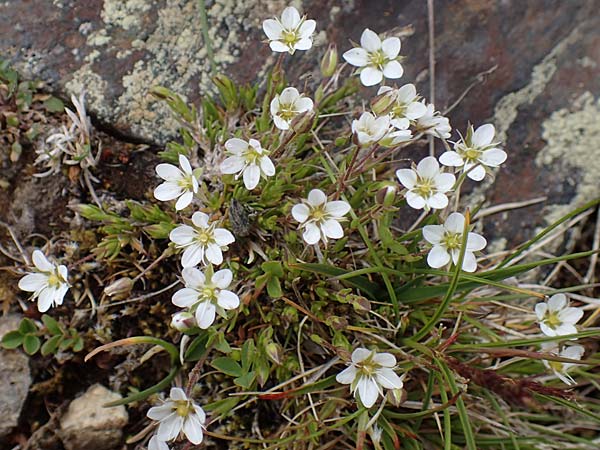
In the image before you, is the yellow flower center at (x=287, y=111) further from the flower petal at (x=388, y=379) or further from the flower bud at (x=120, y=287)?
the flower petal at (x=388, y=379)

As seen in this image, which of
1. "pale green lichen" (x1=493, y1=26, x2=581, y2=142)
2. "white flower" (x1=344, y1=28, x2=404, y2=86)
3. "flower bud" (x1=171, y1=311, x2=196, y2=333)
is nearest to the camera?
"flower bud" (x1=171, y1=311, x2=196, y2=333)

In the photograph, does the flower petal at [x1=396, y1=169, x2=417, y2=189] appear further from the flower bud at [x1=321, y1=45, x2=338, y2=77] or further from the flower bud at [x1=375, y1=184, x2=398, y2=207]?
the flower bud at [x1=321, y1=45, x2=338, y2=77]

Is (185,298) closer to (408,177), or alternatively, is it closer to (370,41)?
(408,177)

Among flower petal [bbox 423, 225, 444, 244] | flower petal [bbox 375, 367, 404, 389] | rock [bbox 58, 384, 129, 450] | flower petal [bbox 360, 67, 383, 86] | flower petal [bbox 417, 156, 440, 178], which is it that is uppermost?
flower petal [bbox 360, 67, 383, 86]

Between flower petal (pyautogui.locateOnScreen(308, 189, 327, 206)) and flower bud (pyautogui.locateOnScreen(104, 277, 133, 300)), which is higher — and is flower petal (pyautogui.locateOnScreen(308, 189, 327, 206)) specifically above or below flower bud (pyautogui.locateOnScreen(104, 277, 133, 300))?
above

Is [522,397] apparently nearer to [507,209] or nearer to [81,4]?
[507,209]

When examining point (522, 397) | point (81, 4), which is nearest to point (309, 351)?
point (522, 397)

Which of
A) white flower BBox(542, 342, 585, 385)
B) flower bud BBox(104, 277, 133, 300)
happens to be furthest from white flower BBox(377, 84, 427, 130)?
flower bud BBox(104, 277, 133, 300)

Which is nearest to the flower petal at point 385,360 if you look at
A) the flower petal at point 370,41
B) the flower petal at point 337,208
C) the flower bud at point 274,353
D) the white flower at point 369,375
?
the white flower at point 369,375
